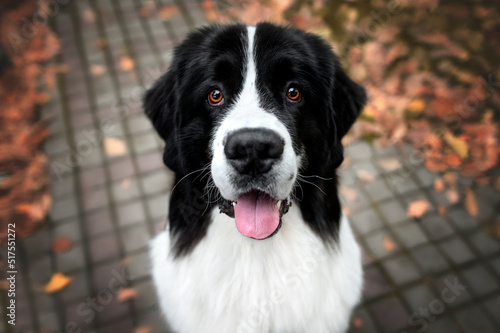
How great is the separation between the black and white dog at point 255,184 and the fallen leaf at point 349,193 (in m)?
1.24

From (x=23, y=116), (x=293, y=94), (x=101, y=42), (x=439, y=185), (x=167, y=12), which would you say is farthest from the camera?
(x=167, y=12)

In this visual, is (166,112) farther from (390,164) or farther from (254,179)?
(390,164)

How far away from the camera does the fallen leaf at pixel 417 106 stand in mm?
3844

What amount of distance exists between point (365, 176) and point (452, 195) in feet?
2.57

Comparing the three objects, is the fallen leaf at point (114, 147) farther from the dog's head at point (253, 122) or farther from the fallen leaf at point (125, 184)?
the dog's head at point (253, 122)

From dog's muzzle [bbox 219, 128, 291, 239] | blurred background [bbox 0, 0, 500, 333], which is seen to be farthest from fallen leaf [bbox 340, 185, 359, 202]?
dog's muzzle [bbox 219, 128, 291, 239]

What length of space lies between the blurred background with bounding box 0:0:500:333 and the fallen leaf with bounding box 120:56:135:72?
32 millimetres

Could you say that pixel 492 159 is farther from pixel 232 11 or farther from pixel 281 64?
pixel 232 11

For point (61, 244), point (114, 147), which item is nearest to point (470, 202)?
point (114, 147)

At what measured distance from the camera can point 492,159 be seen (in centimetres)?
357

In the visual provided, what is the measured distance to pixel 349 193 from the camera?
3.38 metres

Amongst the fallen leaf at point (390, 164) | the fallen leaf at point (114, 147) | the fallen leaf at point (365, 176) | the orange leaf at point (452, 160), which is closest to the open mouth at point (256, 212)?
the fallen leaf at point (365, 176)

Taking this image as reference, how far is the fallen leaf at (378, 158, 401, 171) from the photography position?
11.5 feet

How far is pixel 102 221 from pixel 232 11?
2997mm
